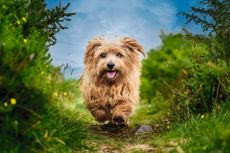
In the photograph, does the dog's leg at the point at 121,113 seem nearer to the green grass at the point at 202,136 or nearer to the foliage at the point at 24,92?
the green grass at the point at 202,136

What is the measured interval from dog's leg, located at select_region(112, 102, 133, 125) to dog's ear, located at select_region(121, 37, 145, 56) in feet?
4.07

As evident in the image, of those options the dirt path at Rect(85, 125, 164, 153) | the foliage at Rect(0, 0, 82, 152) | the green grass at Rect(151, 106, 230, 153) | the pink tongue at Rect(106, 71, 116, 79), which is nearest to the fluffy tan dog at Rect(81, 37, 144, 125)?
the pink tongue at Rect(106, 71, 116, 79)

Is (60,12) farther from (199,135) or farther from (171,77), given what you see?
(171,77)

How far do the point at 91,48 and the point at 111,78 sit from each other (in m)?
0.85

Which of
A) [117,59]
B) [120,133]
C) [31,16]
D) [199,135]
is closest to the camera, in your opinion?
[199,135]

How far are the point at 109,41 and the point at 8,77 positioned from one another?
5.57 m

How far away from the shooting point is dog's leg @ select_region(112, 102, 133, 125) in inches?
412

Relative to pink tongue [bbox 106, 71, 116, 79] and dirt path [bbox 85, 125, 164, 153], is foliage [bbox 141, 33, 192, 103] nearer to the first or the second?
pink tongue [bbox 106, 71, 116, 79]

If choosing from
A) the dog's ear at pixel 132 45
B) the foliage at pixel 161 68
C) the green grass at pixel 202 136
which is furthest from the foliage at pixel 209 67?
the foliage at pixel 161 68

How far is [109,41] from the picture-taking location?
11344 millimetres

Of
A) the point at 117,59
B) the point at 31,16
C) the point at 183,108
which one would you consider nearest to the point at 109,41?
the point at 117,59

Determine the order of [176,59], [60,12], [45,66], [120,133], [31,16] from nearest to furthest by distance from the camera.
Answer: [45,66]
[31,16]
[60,12]
[120,133]
[176,59]

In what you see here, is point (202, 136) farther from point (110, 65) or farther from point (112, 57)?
point (112, 57)

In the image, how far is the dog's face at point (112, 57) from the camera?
35.9 ft
